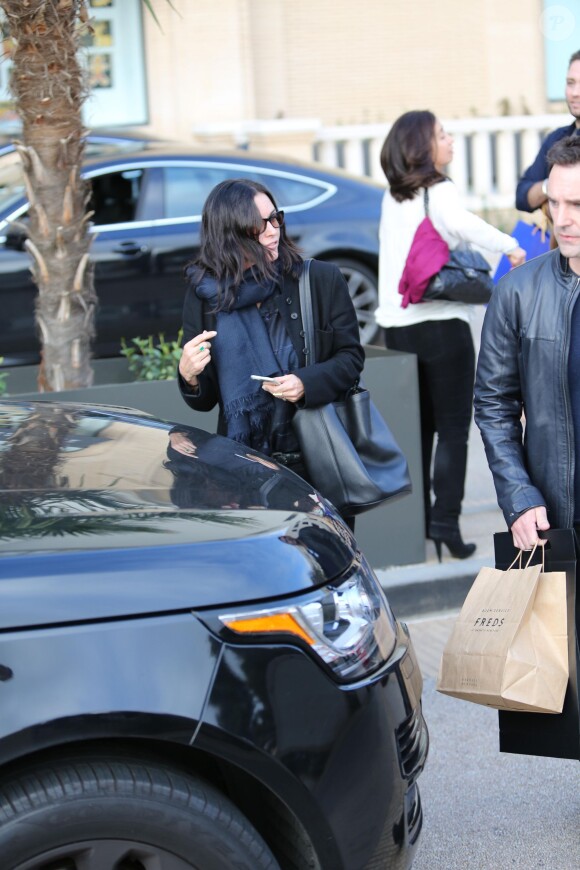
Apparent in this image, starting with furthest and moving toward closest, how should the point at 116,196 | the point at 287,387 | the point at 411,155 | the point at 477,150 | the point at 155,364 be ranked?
the point at 477,150, the point at 116,196, the point at 155,364, the point at 411,155, the point at 287,387

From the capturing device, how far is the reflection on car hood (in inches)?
90.0

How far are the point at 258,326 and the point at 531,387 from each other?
935 millimetres

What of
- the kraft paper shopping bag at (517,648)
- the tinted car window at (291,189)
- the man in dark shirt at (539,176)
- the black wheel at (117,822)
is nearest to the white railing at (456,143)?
the tinted car window at (291,189)

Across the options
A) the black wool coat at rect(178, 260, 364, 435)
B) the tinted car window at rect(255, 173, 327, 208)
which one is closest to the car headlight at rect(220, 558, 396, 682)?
the black wool coat at rect(178, 260, 364, 435)

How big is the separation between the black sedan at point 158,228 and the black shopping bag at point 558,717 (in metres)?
5.37

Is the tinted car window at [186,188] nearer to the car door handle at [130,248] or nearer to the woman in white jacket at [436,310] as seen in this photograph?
the car door handle at [130,248]

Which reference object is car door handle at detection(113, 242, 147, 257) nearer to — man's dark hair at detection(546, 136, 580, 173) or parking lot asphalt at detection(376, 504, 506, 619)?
parking lot asphalt at detection(376, 504, 506, 619)

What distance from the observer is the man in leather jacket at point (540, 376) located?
10.0ft

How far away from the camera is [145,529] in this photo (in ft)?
8.00

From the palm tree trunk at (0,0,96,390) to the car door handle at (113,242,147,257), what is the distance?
2582mm

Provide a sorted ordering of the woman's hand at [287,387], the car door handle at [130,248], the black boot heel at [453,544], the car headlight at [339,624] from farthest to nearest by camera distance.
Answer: the car door handle at [130,248], the black boot heel at [453,544], the woman's hand at [287,387], the car headlight at [339,624]

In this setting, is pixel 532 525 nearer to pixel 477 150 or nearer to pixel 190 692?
pixel 190 692

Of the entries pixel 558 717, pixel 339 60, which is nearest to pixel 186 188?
pixel 558 717

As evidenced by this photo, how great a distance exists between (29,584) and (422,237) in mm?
3396
